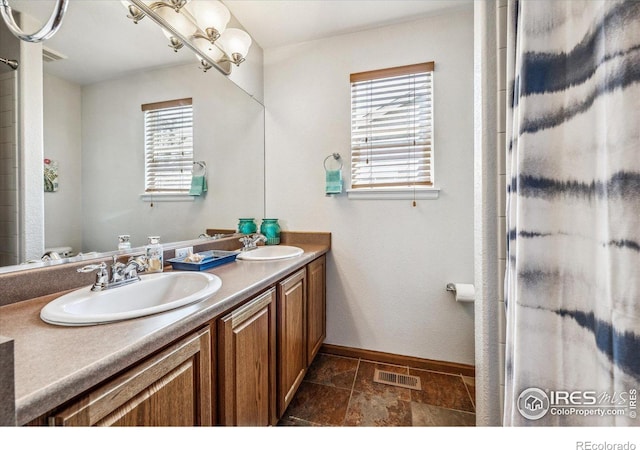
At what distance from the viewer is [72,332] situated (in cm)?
55

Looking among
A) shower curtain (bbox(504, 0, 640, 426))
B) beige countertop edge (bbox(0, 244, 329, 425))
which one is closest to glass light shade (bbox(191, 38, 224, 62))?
beige countertop edge (bbox(0, 244, 329, 425))

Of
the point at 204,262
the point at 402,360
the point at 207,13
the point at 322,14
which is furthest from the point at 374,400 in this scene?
the point at 322,14

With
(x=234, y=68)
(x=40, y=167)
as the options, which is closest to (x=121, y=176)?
(x=40, y=167)

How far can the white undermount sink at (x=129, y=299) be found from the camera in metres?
0.59

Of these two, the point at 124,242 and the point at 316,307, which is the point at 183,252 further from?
the point at 316,307

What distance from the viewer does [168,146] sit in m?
1.29

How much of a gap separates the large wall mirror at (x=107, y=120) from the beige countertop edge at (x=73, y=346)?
33cm

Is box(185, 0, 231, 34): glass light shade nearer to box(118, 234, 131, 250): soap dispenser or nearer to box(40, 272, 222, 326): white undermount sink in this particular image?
box(118, 234, 131, 250): soap dispenser

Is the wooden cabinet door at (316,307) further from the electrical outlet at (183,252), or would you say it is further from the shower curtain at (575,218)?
the shower curtain at (575,218)

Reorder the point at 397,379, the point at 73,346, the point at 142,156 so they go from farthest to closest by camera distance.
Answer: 1. the point at 397,379
2. the point at 142,156
3. the point at 73,346

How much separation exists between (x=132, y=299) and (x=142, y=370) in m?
0.41

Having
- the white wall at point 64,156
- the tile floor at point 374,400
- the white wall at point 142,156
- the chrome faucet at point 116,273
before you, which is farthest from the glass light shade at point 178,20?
the tile floor at point 374,400

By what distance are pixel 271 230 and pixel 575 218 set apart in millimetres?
1695

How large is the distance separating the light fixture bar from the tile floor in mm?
2066
